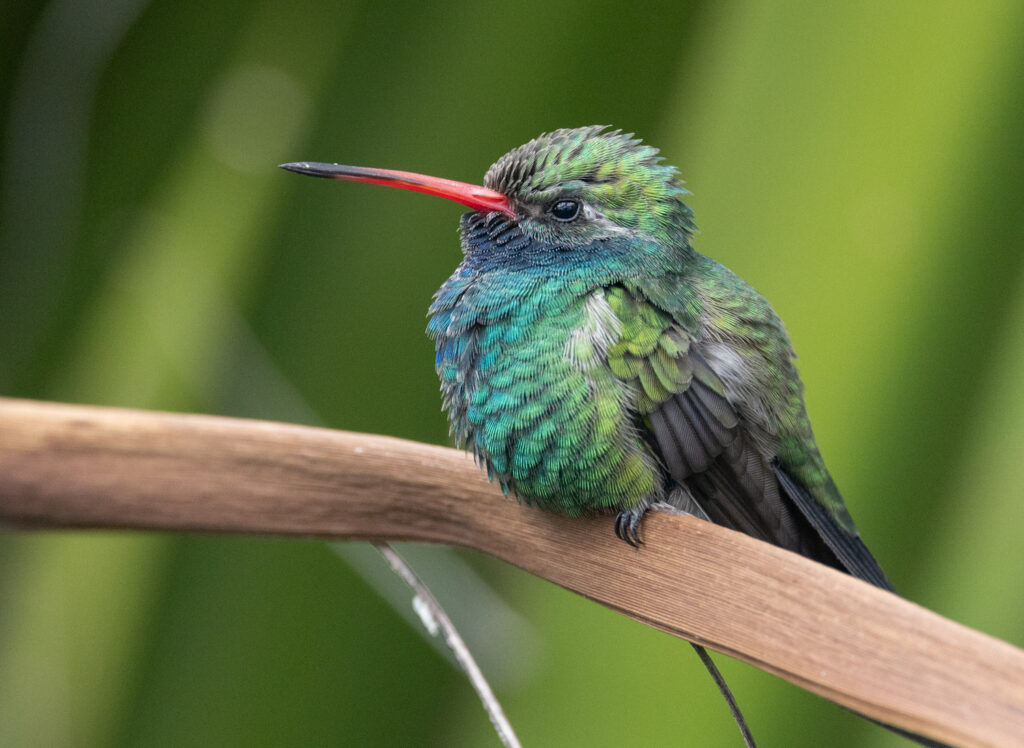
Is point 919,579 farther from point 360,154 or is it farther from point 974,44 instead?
point 360,154

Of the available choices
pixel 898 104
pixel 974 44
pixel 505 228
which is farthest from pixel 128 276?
pixel 974 44

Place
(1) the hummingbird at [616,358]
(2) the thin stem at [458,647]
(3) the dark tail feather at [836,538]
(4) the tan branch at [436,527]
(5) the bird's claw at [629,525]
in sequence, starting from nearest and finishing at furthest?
(4) the tan branch at [436,527] → (2) the thin stem at [458,647] → (5) the bird's claw at [629,525] → (1) the hummingbird at [616,358] → (3) the dark tail feather at [836,538]

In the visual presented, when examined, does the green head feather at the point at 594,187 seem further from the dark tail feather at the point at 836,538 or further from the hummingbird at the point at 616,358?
the dark tail feather at the point at 836,538

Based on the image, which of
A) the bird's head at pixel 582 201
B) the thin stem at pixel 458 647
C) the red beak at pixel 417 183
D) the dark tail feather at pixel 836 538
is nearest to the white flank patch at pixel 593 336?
the bird's head at pixel 582 201

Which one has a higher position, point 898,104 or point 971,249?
point 898,104

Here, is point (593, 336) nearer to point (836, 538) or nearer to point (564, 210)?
point (564, 210)

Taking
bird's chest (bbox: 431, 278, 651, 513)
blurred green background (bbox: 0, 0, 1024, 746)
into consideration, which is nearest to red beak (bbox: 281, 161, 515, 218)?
bird's chest (bbox: 431, 278, 651, 513)
